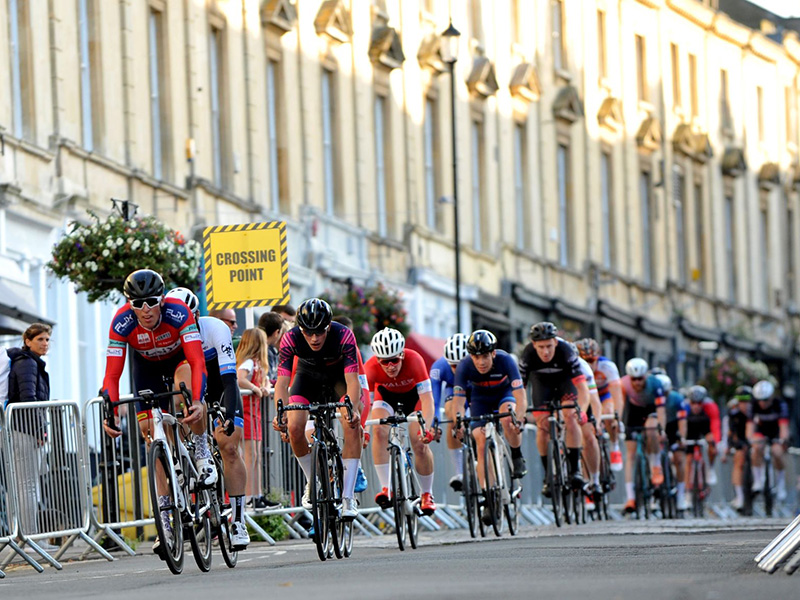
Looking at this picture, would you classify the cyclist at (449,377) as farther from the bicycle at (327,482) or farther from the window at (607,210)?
the window at (607,210)

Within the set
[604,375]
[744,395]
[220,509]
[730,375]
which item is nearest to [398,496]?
[220,509]

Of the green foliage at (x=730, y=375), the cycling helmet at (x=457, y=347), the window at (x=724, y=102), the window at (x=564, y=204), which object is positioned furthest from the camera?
the window at (x=724, y=102)

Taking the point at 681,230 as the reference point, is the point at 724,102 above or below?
above

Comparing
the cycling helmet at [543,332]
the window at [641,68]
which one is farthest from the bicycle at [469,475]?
the window at [641,68]

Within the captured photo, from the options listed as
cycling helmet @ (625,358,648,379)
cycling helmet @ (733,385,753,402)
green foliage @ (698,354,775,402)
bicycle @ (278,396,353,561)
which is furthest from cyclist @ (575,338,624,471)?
green foliage @ (698,354,775,402)

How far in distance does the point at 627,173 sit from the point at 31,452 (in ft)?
139

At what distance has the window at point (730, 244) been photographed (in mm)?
67750

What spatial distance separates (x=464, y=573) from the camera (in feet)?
46.6

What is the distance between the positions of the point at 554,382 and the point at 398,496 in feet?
20.9

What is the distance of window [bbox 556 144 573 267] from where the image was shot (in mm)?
54875

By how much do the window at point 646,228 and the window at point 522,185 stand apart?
840 centimetres

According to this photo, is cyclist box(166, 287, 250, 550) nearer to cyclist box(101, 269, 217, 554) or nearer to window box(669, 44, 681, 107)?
cyclist box(101, 269, 217, 554)

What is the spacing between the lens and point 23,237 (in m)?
29.6

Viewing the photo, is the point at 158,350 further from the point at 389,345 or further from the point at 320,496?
the point at 389,345
